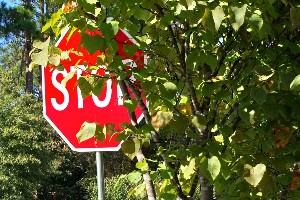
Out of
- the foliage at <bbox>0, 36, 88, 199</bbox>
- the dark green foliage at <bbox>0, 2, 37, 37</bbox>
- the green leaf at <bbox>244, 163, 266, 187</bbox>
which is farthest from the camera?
the dark green foliage at <bbox>0, 2, 37, 37</bbox>

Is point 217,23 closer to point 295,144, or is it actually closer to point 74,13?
point 74,13

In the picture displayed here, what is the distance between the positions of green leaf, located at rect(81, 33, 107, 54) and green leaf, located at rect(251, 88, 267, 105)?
16.9 inches

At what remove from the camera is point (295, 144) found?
1.69m

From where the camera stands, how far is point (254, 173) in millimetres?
1437

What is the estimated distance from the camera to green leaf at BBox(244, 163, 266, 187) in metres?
1.42

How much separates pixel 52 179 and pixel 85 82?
55.5 ft

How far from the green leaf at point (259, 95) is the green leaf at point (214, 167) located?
197 mm

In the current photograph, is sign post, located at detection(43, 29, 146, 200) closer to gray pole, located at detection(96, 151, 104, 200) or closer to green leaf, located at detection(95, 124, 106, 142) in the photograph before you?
gray pole, located at detection(96, 151, 104, 200)

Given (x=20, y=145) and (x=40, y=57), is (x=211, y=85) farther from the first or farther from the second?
(x=20, y=145)

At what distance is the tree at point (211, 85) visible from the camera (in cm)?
143

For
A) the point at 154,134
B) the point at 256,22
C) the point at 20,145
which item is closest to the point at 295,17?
the point at 256,22

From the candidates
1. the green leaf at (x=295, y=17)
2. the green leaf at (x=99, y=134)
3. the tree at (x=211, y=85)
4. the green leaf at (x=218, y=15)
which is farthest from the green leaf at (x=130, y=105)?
the green leaf at (x=295, y=17)

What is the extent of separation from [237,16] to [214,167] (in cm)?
41

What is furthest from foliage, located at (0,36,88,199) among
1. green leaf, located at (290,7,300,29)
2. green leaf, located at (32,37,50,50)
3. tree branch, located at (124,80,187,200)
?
green leaf, located at (290,7,300,29)
